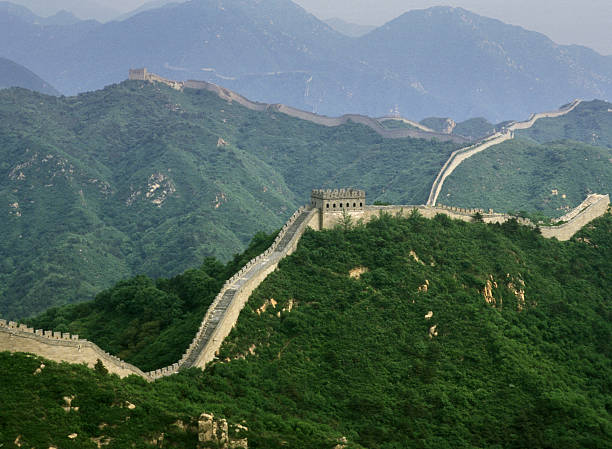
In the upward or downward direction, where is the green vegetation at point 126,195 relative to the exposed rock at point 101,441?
upward

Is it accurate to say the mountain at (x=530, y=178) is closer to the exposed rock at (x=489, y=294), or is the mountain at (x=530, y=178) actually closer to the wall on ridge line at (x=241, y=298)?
the exposed rock at (x=489, y=294)

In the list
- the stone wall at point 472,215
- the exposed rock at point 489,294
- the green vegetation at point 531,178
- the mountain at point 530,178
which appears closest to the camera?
the exposed rock at point 489,294

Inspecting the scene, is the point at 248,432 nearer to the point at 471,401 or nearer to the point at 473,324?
the point at 471,401

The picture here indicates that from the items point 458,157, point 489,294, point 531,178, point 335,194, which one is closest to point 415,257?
point 489,294

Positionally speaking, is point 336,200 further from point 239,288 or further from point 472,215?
point 472,215

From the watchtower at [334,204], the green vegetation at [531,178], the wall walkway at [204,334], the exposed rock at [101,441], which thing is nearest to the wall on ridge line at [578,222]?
the watchtower at [334,204]

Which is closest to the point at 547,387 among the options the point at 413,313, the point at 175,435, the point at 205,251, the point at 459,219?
the point at 413,313

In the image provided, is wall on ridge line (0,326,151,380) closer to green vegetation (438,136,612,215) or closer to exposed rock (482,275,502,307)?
exposed rock (482,275,502,307)
